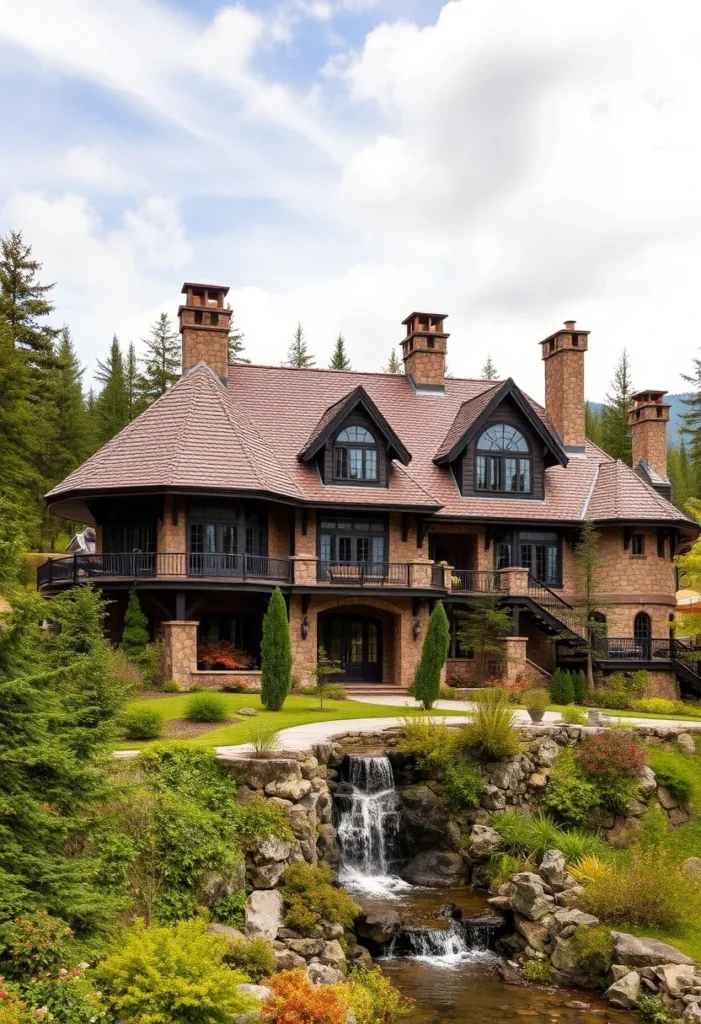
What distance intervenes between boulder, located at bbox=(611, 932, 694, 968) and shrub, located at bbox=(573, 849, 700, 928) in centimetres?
67

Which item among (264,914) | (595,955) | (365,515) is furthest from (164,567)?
(595,955)

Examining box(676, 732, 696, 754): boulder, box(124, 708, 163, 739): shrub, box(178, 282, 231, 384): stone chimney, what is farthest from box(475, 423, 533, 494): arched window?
box(124, 708, 163, 739): shrub

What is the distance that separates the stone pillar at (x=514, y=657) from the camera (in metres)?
32.3

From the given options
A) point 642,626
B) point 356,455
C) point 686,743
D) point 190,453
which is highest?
point 356,455

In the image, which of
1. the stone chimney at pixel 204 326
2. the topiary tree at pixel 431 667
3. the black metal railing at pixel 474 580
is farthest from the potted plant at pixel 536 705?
the stone chimney at pixel 204 326

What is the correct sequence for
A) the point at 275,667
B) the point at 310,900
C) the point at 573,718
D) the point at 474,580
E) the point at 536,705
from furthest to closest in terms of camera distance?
the point at 474,580 → the point at 275,667 → the point at 573,718 → the point at 536,705 → the point at 310,900

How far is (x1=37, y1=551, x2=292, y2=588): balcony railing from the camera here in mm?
28969

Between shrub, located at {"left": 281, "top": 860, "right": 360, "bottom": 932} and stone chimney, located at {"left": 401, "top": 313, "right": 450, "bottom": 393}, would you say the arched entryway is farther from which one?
shrub, located at {"left": 281, "top": 860, "right": 360, "bottom": 932}

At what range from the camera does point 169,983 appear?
10.7m

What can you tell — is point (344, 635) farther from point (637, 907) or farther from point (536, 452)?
point (637, 907)

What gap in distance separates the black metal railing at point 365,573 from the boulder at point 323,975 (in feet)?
58.0

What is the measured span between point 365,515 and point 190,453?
6.38 metres

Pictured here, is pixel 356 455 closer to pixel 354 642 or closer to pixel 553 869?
pixel 354 642

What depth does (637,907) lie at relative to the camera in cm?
1627
